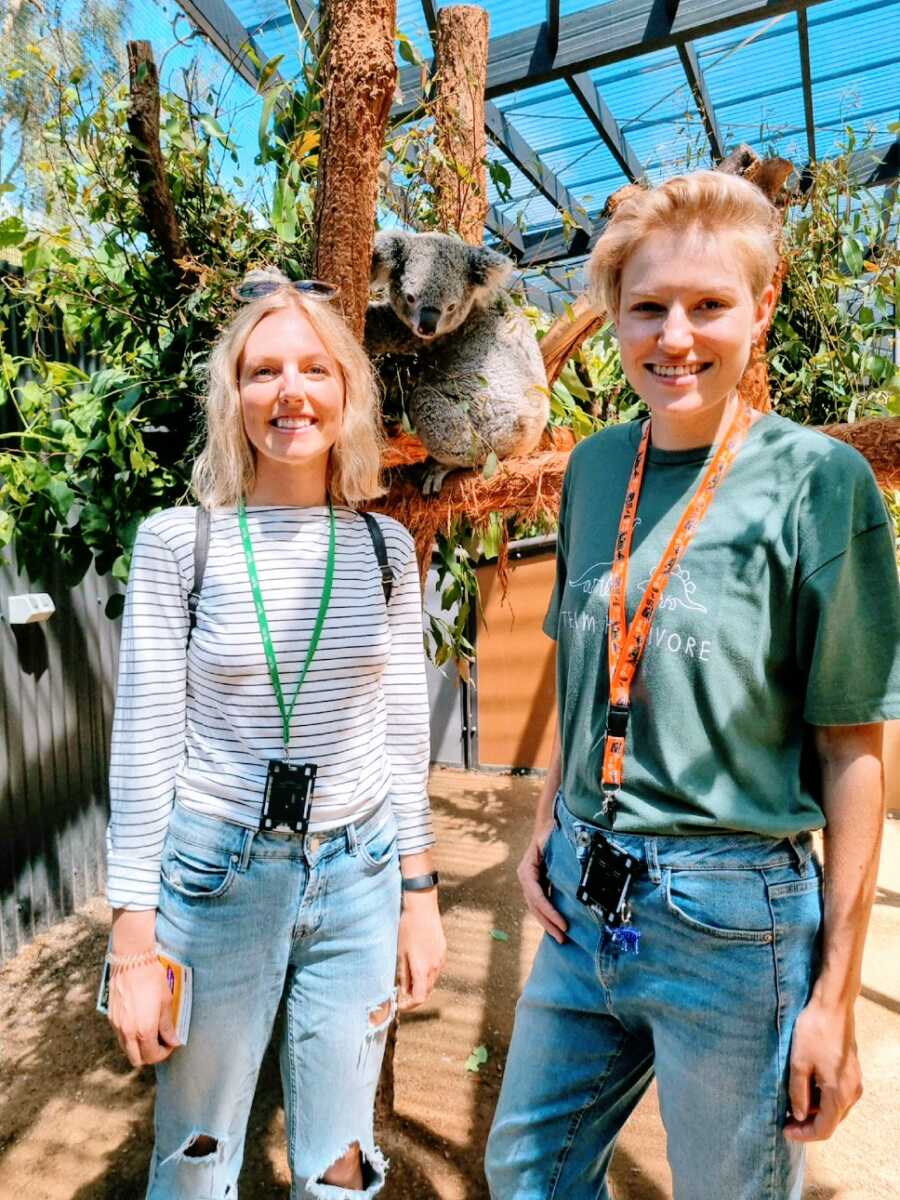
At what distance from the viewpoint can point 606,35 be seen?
4.16m

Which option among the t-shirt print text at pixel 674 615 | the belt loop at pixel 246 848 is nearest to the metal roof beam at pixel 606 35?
the t-shirt print text at pixel 674 615

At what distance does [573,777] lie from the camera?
1.11 metres

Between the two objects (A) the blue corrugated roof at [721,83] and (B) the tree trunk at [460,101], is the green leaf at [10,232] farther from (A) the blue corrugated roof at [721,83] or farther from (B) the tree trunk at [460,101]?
(A) the blue corrugated roof at [721,83]

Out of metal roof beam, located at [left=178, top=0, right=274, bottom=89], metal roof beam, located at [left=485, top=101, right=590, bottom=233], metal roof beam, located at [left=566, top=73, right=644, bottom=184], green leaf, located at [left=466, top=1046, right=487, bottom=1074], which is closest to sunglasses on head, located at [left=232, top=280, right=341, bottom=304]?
green leaf, located at [left=466, top=1046, right=487, bottom=1074]

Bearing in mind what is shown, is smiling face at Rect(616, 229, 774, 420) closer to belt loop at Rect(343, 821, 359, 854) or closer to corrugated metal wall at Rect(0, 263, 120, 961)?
belt loop at Rect(343, 821, 359, 854)

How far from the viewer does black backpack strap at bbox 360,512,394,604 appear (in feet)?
4.29

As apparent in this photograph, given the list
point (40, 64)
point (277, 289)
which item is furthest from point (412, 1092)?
point (40, 64)

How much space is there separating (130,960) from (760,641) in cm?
94

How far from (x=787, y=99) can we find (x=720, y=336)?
5475 mm

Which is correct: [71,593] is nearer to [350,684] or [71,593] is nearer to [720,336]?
[350,684]

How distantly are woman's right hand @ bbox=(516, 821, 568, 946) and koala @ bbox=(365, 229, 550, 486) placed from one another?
1.30 metres

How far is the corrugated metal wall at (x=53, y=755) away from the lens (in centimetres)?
323

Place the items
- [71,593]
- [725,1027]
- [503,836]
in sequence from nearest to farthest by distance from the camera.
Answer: [725,1027] < [71,593] < [503,836]

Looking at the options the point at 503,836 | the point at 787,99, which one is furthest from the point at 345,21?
the point at 787,99
